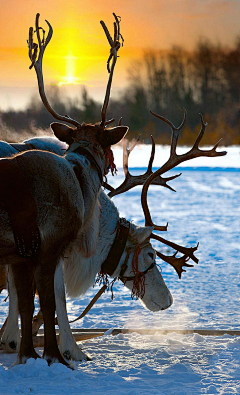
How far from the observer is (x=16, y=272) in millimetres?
3801

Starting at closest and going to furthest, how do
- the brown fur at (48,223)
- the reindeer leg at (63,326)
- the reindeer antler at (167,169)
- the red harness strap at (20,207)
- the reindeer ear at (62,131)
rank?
the red harness strap at (20,207), the brown fur at (48,223), the reindeer leg at (63,326), the reindeer ear at (62,131), the reindeer antler at (167,169)

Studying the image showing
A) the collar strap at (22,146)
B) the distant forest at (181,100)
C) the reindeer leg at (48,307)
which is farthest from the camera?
the distant forest at (181,100)

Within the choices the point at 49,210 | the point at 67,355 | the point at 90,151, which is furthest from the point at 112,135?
the point at 67,355

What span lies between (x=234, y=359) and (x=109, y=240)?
4.05 ft

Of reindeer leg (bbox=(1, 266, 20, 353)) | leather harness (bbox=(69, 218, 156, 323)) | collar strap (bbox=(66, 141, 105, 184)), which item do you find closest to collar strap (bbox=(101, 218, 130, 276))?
leather harness (bbox=(69, 218, 156, 323))

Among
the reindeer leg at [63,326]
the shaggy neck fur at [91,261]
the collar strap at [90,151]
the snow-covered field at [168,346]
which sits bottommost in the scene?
the snow-covered field at [168,346]

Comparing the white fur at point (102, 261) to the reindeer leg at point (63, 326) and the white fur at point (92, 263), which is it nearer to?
the white fur at point (92, 263)

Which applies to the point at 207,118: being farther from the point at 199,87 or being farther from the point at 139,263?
the point at 139,263

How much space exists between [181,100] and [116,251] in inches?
497

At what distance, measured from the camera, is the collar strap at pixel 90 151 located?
402 cm

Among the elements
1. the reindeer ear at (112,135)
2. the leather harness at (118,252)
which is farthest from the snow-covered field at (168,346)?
the reindeer ear at (112,135)

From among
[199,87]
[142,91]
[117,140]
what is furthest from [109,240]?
[199,87]

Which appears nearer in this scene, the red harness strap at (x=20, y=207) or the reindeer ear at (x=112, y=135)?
the red harness strap at (x=20, y=207)

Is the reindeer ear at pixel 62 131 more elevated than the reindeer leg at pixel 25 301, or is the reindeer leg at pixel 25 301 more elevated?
the reindeer ear at pixel 62 131
